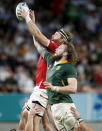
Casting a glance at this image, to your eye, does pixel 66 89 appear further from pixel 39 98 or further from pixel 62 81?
pixel 39 98

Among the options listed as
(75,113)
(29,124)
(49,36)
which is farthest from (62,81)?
(49,36)

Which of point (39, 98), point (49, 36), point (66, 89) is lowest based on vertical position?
point (39, 98)

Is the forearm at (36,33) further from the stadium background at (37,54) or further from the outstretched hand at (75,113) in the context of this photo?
the stadium background at (37,54)

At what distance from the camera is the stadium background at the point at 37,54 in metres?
11.1

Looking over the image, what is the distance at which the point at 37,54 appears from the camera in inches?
511

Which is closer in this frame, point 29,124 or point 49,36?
point 29,124

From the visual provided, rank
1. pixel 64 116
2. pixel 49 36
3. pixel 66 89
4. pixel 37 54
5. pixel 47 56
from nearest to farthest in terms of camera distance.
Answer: pixel 66 89 → pixel 64 116 → pixel 47 56 → pixel 37 54 → pixel 49 36

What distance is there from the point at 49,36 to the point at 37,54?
1082 millimetres

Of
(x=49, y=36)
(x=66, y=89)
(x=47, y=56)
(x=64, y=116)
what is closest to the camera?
(x=66, y=89)

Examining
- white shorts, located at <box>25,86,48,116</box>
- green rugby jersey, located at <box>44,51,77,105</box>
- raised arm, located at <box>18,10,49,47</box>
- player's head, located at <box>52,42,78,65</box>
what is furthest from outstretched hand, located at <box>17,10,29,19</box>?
white shorts, located at <box>25,86,48,116</box>

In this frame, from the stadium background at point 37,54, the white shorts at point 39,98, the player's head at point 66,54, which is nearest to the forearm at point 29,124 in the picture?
the white shorts at point 39,98

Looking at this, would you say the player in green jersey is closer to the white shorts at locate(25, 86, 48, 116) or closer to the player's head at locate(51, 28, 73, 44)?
the player's head at locate(51, 28, 73, 44)

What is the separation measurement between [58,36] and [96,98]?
5380 mm

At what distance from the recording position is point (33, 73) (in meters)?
12.1
